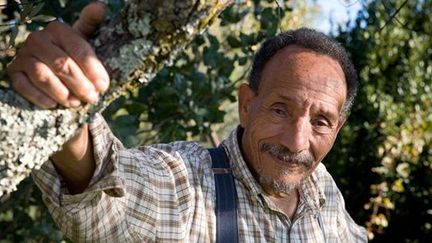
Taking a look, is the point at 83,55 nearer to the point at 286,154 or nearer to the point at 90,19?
the point at 90,19

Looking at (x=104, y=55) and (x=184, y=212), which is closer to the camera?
(x=104, y=55)

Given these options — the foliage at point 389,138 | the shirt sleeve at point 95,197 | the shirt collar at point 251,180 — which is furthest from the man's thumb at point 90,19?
the foliage at point 389,138

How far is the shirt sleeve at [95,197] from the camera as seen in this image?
5.18 feet

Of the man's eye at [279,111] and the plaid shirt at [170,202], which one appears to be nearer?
the plaid shirt at [170,202]

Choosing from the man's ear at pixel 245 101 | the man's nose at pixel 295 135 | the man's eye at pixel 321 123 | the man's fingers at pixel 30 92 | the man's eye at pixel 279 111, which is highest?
the man's ear at pixel 245 101

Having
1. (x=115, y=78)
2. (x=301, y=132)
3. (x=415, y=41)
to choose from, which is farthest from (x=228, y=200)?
(x=415, y=41)

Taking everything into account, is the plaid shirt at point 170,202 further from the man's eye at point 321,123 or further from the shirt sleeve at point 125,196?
the man's eye at point 321,123

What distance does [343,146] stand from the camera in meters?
6.14

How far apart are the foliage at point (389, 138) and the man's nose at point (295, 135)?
11.7ft

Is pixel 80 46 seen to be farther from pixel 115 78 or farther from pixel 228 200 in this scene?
pixel 228 200

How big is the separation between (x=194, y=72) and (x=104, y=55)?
246cm

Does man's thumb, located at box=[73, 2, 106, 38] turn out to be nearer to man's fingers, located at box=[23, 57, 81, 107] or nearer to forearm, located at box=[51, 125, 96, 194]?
man's fingers, located at box=[23, 57, 81, 107]

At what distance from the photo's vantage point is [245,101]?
2.70 metres

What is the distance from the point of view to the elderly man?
155 cm
